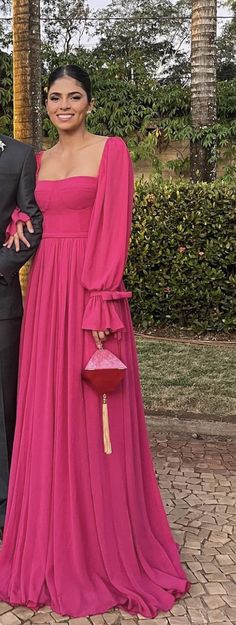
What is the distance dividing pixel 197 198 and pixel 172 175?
4.23 metres

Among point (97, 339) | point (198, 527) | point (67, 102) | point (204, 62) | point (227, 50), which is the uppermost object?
point (227, 50)

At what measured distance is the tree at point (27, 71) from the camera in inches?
283

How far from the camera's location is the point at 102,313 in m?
2.51

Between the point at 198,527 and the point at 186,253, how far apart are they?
197 inches

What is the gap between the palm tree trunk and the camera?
7.20 metres

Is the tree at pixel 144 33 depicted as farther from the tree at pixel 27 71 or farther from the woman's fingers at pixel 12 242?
the woman's fingers at pixel 12 242

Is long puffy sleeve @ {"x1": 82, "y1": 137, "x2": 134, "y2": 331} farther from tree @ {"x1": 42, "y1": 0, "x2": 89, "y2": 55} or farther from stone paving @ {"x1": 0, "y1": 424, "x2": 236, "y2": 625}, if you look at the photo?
tree @ {"x1": 42, "y1": 0, "x2": 89, "y2": 55}

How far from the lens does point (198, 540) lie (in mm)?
3195

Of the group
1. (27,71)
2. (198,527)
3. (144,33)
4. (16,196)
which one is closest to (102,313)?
(16,196)

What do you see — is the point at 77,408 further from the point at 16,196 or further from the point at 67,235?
the point at 16,196

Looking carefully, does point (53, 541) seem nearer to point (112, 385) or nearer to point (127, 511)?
point (127, 511)

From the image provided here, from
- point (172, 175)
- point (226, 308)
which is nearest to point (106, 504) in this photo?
point (226, 308)

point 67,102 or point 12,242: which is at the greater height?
point 67,102

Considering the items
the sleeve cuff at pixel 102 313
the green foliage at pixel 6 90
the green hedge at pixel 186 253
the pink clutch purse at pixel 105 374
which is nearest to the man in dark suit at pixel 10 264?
the sleeve cuff at pixel 102 313
